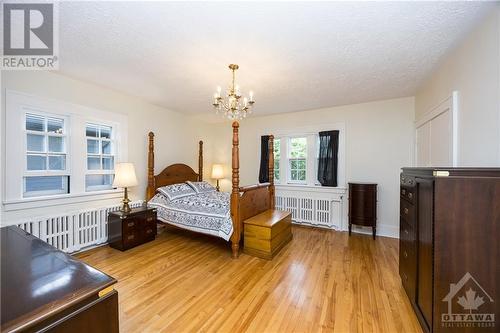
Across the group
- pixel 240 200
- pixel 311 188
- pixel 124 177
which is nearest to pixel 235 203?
pixel 240 200

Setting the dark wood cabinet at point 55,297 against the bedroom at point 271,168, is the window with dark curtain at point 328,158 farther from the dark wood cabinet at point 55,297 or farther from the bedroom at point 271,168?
the dark wood cabinet at point 55,297

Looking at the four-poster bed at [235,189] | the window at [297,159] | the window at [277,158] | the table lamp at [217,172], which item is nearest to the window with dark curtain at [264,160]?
the window at [277,158]

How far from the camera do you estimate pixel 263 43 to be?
2039mm

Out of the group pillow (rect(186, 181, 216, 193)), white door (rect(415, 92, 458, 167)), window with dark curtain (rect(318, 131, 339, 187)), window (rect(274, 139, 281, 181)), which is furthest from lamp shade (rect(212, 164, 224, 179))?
white door (rect(415, 92, 458, 167))

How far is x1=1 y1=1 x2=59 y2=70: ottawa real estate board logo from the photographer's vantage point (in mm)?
1641

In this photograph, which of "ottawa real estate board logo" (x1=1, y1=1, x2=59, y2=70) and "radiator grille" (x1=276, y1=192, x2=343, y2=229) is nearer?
"ottawa real estate board logo" (x1=1, y1=1, x2=59, y2=70)

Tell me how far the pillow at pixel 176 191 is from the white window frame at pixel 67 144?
705 millimetres

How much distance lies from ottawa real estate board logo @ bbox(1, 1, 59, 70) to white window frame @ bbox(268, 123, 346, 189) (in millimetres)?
3778

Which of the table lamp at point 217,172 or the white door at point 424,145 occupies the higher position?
the white door at point 424,145

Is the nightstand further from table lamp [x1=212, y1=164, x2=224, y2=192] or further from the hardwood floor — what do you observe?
table lamp [x1=212, y1=164, x2=224, y2=192]

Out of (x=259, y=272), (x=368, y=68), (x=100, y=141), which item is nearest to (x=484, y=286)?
(x=259, y=272)

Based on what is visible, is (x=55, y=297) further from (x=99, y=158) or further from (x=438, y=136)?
(x=438, y=136)

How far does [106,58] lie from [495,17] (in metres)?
3.59

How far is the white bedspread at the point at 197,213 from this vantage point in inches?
118
